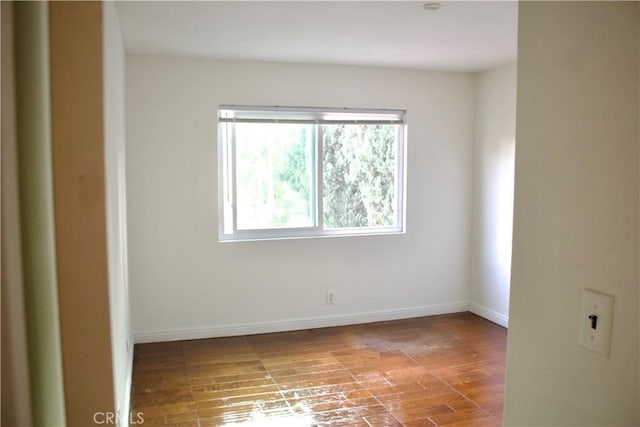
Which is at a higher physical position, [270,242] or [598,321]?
[598,321]

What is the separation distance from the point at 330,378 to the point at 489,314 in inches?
79.1

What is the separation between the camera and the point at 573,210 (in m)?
1.00

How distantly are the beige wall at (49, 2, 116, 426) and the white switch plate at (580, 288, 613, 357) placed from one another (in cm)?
123

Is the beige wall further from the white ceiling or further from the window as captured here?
the window

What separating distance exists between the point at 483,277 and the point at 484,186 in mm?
868

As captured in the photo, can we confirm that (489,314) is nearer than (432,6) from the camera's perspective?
No

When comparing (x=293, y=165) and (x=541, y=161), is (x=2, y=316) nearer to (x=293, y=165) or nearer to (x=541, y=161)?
(x=541, y=161)

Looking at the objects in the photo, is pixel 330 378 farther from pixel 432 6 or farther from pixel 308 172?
pixel 432 6

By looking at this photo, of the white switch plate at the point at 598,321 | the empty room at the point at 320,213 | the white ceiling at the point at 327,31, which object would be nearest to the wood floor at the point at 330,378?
the empty room at the point at 320,213

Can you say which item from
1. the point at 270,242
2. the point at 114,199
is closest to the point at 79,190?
the point at 114,199

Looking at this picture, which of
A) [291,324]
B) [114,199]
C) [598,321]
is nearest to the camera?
[598,321]

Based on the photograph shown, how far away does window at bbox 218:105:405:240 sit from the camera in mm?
4262

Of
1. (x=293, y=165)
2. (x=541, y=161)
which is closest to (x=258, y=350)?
(x=293, y=165)

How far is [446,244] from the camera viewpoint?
490 centimetres
